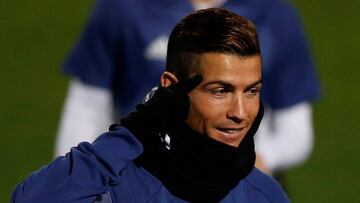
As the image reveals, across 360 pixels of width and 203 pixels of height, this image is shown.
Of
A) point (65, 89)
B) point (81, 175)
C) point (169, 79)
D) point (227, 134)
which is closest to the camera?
point (81, 175)

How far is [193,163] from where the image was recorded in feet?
17.2

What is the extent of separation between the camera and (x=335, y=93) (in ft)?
41.5

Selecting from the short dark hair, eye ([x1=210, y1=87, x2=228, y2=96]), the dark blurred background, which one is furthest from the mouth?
the dark blurred background

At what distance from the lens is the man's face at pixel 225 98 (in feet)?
17.2

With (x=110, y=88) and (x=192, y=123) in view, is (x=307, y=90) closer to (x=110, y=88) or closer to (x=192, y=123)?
(x=110, y=88)

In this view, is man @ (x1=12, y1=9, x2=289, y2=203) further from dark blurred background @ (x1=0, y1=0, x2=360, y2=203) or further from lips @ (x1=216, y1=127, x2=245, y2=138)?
dark blurred background @ (x1=0, y1=0, x2=360, y2=203)

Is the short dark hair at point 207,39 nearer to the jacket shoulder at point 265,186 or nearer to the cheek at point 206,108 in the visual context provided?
the cheek at point 206,108

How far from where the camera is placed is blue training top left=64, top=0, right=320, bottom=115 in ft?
23.2

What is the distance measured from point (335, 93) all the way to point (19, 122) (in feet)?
7.93

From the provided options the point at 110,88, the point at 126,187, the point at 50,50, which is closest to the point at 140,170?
the point at 126,187

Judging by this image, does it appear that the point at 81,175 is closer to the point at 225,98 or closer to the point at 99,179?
the point at 99,179

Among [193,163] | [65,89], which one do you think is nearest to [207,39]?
[193,163]

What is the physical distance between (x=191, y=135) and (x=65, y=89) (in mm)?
7433

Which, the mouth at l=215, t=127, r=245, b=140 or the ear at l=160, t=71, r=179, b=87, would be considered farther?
the ear at l=160, t=71, r=179, b=87
